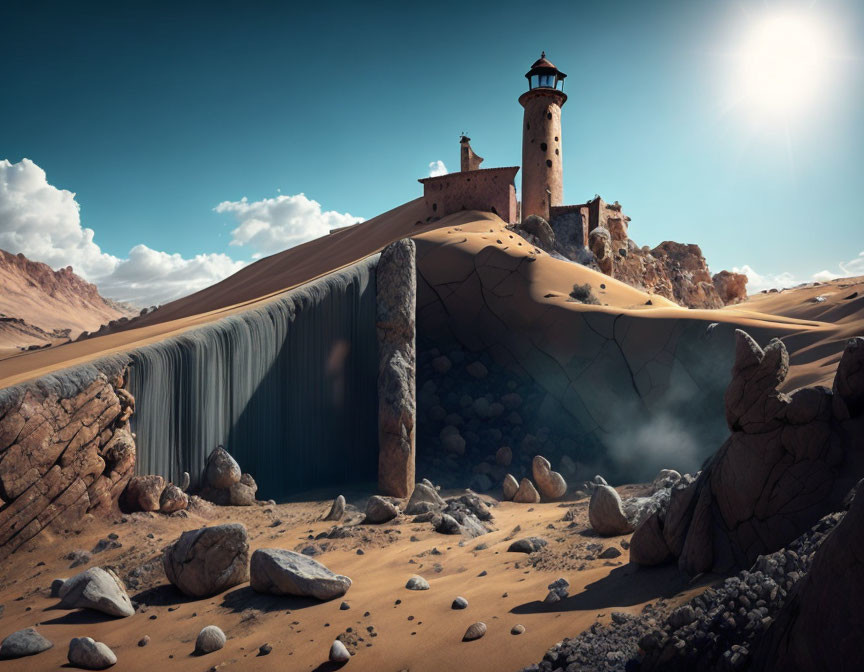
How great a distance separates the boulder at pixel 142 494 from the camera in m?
5.68

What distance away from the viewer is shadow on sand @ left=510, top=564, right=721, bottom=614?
2.95 meters

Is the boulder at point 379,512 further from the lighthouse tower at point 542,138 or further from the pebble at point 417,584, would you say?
the lighthouse tower at point 542,138

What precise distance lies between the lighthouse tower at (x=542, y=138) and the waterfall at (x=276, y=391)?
13.7 metres

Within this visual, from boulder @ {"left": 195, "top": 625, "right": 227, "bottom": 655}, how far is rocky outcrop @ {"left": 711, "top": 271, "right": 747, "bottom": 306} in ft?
118

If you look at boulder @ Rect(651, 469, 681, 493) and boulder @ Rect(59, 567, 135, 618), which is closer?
boulder @ Rect(59, 567, 135, 618)

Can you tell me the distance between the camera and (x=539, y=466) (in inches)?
308

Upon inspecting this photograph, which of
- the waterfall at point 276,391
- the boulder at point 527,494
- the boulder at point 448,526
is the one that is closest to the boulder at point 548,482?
the boulder at point 527,494

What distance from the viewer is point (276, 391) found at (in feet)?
24.1

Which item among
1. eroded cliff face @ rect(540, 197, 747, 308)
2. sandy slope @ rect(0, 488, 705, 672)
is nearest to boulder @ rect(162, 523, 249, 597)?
sandy slope @ rect(0, 488, 705, 672)

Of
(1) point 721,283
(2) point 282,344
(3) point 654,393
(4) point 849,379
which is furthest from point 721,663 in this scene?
(1) point 721,283

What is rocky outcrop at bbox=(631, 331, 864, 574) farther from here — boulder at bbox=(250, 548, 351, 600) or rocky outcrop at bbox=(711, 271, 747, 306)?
rocky outcrop at bbox=(711, 271, 747, 306)

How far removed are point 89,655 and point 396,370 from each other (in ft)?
15.4

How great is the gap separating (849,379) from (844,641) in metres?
1.57

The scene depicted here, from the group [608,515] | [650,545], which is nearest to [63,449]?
[608,515]
